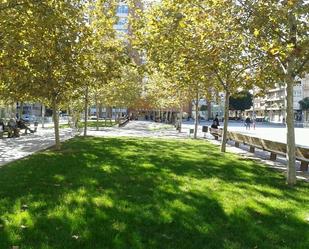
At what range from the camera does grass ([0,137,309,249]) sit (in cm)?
632

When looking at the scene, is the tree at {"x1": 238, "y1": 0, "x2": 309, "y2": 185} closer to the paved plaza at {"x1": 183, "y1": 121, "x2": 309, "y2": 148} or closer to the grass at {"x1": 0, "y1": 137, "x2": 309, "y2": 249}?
the grass at {"x1": 0, "y1": 137, "x2": 309, "y2": 249}

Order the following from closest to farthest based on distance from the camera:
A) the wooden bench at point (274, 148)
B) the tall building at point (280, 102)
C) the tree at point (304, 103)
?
the wooden bench at point (274, 148) < the tree at point (304, 103) < the tall building at point (280, 102)

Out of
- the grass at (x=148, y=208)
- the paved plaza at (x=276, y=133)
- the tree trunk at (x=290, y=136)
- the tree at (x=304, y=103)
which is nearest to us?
the grass at (x=148, y=208)

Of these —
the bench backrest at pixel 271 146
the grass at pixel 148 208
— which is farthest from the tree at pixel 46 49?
the bench backrest at pixel 271 146

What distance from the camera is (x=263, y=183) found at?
1095 centimetres

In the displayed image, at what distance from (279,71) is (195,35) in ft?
15.1

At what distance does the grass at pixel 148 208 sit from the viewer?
632 centimetres

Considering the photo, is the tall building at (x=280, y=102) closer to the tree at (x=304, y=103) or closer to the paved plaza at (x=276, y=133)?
the tree at (x=304, y=103)

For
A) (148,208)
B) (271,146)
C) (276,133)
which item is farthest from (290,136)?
(276,133)

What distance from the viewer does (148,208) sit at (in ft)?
25.8

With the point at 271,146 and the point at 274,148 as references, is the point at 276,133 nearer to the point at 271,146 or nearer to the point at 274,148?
the point at 271,146

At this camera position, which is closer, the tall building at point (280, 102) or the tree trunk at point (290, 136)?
the tree trunk at point (290, 136)

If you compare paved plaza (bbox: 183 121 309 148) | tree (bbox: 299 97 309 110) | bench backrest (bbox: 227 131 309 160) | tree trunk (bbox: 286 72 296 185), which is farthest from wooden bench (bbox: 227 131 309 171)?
tree (bbox: 299 97 309 110)

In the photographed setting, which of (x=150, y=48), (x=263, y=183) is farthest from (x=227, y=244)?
(x=150, y=48)
